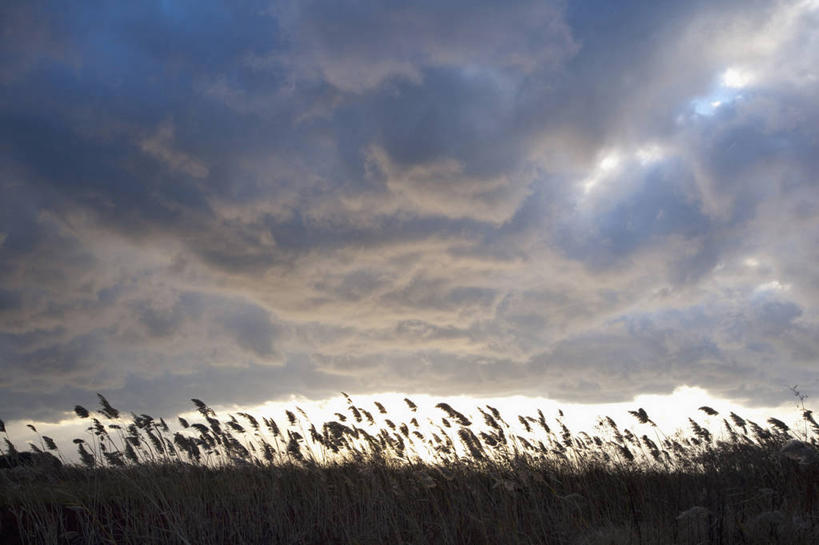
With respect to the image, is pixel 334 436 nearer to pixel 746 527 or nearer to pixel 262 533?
pixel 262 533

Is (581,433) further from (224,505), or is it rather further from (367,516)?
(224,505)

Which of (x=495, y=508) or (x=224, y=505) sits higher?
(x=224, y=505)

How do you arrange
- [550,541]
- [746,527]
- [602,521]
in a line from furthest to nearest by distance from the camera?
1. [602,521]
2. [550,541]
3. [746,527]

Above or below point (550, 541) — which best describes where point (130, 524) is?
above

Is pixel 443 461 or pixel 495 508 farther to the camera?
pixel 443 461

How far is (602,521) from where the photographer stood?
9516 millimetres

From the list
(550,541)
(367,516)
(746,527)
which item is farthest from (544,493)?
(746,527)

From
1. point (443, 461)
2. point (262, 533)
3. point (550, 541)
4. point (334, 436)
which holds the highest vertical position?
point (334, 436)

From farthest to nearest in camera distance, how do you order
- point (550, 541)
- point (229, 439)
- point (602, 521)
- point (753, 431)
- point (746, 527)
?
point (753, 431) < point (229, 439) < point (602, 521) < point (550, 541) < point (746, 527)

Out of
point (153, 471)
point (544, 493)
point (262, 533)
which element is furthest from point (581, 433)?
point (153, 471)

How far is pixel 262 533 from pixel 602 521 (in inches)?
209

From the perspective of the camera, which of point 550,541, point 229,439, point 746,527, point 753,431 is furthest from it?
point 753,431

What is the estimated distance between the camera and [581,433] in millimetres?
12922

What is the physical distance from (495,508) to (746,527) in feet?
12.5
